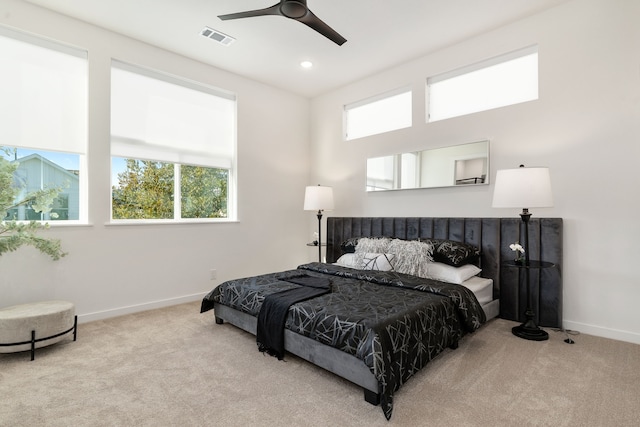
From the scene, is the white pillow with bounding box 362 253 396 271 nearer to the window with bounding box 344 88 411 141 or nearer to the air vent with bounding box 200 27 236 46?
the window with bounding box 344 88 411 141

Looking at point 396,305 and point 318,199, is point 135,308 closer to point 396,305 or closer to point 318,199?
point 318,199

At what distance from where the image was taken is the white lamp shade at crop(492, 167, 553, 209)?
8.96ft

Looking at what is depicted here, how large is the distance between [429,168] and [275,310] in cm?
271

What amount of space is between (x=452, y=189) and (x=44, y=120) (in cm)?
454

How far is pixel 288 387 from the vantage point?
6.96ft

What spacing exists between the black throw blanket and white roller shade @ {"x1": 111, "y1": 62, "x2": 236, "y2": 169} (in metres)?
2.55

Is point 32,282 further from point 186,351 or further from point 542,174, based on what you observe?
point 542,174

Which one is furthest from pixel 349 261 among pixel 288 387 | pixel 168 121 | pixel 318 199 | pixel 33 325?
pixel 33 325

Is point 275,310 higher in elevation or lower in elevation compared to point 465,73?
lower

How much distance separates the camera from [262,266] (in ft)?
16.5

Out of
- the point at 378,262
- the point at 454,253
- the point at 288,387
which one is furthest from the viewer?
the point at 378,262

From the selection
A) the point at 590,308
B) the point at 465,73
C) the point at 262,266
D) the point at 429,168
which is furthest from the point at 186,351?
the point at 465,73

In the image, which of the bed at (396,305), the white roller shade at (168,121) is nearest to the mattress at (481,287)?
the bed at (396,305)

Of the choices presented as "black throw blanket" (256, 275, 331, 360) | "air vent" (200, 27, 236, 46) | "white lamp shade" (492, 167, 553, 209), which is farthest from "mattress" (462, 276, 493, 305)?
"air vent" (200, 27, 236, 46)
